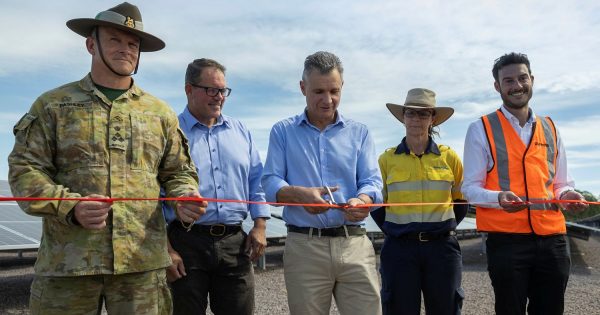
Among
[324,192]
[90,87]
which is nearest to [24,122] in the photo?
[90,87]

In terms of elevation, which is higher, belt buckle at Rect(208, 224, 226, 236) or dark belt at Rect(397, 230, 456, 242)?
belt buckle at Rect(208, 224, 226, 236)

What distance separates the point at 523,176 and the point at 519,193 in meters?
0.12

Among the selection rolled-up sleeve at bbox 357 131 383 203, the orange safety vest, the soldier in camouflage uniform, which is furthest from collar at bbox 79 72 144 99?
the orange safety vest

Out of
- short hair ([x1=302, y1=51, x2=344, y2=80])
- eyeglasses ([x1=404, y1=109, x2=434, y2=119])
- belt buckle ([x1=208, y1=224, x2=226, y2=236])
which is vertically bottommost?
belt buckle ([x1=208, y1=224, x2=226, y2=236])

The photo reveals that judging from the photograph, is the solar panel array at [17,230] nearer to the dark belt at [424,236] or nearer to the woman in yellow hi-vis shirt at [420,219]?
the woman in yellow hi-vis shirt at [420,219]

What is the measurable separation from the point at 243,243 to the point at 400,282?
1.12 metres

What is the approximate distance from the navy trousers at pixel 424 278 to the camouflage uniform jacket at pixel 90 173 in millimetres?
1708

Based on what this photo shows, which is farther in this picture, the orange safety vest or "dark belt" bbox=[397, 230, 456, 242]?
"dark belt" bbox=[397, 230, 456, 242]

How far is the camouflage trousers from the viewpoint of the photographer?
7.83ft

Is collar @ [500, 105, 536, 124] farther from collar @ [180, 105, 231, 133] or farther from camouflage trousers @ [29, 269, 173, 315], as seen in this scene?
camouflage trousers @ [29, 269, 173, 315]

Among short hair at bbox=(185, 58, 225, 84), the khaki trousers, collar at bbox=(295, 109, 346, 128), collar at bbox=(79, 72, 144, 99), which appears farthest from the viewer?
short hair at bbox=(185, 58, 225, 84)

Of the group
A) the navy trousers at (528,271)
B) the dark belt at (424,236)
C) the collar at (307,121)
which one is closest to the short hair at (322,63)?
the collar at (307,121)

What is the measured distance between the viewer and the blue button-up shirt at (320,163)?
3.17 metres

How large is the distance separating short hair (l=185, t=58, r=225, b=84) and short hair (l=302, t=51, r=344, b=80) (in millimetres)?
797
